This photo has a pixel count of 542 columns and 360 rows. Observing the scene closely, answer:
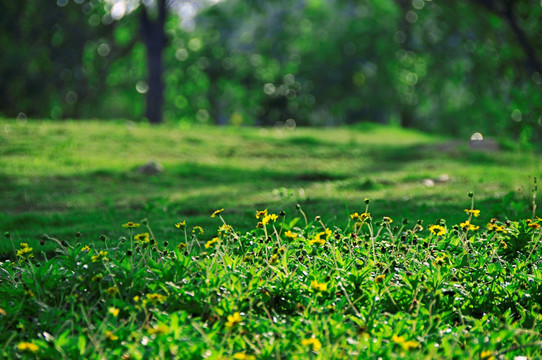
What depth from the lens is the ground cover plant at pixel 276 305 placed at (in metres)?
3.26

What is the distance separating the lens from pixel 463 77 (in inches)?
900

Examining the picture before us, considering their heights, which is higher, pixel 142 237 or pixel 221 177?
pixel 142 237

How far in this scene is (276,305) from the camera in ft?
13.3

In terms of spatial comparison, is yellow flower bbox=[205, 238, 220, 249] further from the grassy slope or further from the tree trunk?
the tree trunk

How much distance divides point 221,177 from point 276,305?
19.6ft

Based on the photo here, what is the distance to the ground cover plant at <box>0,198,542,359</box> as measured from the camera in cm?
326

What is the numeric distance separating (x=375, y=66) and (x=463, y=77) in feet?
28.0

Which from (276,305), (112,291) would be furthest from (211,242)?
(112,291)

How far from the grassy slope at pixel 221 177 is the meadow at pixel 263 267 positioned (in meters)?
0.05

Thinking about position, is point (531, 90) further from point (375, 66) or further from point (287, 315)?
point (375, 66)

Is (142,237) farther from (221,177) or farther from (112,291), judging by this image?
Answer: (221,177)

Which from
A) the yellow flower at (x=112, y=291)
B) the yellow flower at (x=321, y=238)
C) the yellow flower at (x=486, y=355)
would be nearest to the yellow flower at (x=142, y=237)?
the yellow flower at (x=112, y=291)

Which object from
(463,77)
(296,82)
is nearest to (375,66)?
(296,82)

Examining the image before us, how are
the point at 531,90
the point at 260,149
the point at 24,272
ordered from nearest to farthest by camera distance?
1. the point at 24,272
2. the point at 260,149
3. the point at 531,90
